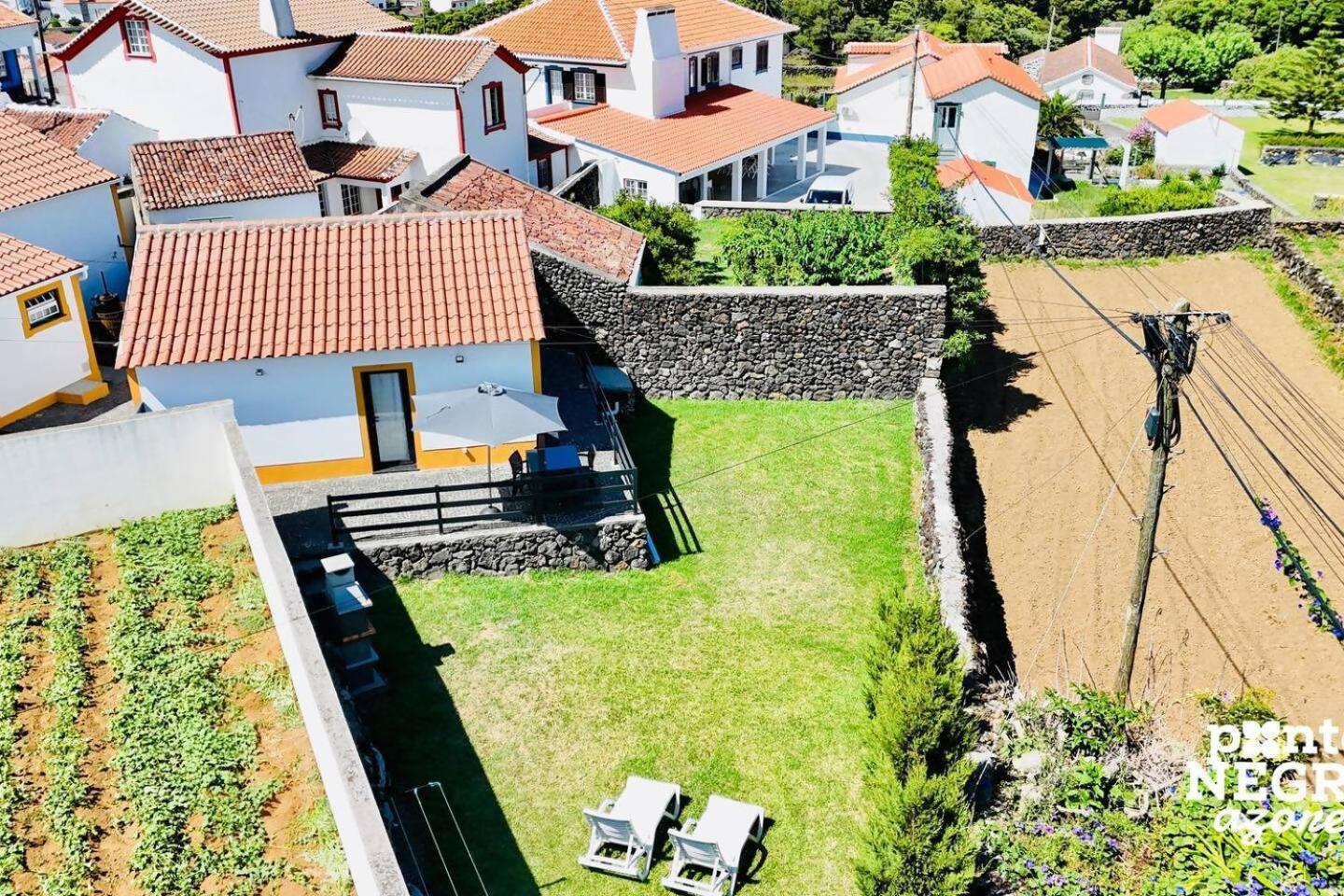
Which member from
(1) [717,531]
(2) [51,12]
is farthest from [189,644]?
(2) [51,12]

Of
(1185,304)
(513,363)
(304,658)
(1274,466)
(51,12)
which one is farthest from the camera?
(51,12)

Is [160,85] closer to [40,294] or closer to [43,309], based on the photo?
[40,294]

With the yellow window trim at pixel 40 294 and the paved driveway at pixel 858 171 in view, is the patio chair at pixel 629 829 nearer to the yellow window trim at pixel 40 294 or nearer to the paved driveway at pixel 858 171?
the yellow window trim at pixel 40 294

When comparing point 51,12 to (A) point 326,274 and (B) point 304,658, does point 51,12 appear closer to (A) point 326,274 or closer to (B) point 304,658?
(A) point 326,274

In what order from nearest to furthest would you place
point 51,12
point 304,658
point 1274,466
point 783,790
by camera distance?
point 304,658, point 783,790, point 1274,466, point 51,12

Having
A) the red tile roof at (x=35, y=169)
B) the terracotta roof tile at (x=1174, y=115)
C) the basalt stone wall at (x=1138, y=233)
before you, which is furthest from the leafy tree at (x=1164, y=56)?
the red tile roof at (x=35, y=169)

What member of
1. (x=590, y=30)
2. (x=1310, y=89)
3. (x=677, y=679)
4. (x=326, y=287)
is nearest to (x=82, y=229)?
(x=326, y=287)
